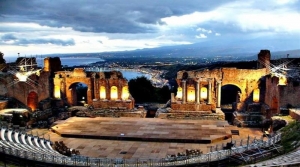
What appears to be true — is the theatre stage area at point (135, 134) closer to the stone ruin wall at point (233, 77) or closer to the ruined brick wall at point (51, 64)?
the stone ruin wall at point (233, 77)

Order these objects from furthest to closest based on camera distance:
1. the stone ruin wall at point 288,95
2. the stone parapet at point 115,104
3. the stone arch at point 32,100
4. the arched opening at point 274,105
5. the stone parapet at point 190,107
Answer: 1. the stone arch at point 32,100
2. the stone parapet at point 115,104
3. the stone parapet at point 190,107
4. the arched opening at point 274,105
5. the stone ruin wall at point 288,95

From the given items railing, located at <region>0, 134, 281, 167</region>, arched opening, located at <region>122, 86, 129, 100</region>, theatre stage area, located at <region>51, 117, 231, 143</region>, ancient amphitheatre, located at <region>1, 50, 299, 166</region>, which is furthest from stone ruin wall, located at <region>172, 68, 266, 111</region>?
railing, located at <region>0, 134, 281, 167</region>

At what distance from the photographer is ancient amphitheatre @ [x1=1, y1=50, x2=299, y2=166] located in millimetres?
25203

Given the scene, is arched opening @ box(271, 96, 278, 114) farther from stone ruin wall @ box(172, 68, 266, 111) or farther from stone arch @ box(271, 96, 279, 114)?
stone ruin wall @ box(172, 68, 266, 111)

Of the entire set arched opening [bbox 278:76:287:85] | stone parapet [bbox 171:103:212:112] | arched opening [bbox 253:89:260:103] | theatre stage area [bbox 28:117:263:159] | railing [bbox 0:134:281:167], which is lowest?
theatre stage area [bbox 28:117:263:159]

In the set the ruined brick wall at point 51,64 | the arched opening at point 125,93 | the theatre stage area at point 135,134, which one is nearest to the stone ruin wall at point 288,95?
the theatre stage area at point 135,134

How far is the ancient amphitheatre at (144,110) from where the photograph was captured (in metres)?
25.2

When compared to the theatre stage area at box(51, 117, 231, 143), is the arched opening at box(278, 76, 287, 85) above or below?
above

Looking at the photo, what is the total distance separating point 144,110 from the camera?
35875mm

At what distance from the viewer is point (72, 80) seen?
37.7 meters

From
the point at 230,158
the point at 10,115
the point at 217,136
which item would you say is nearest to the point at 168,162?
the point at 230,158

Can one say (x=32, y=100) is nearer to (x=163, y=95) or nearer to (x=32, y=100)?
(x=32, y=100)

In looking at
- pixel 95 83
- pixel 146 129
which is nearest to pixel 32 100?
pixel 95 83

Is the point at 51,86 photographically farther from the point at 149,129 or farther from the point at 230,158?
the point at 230,158
